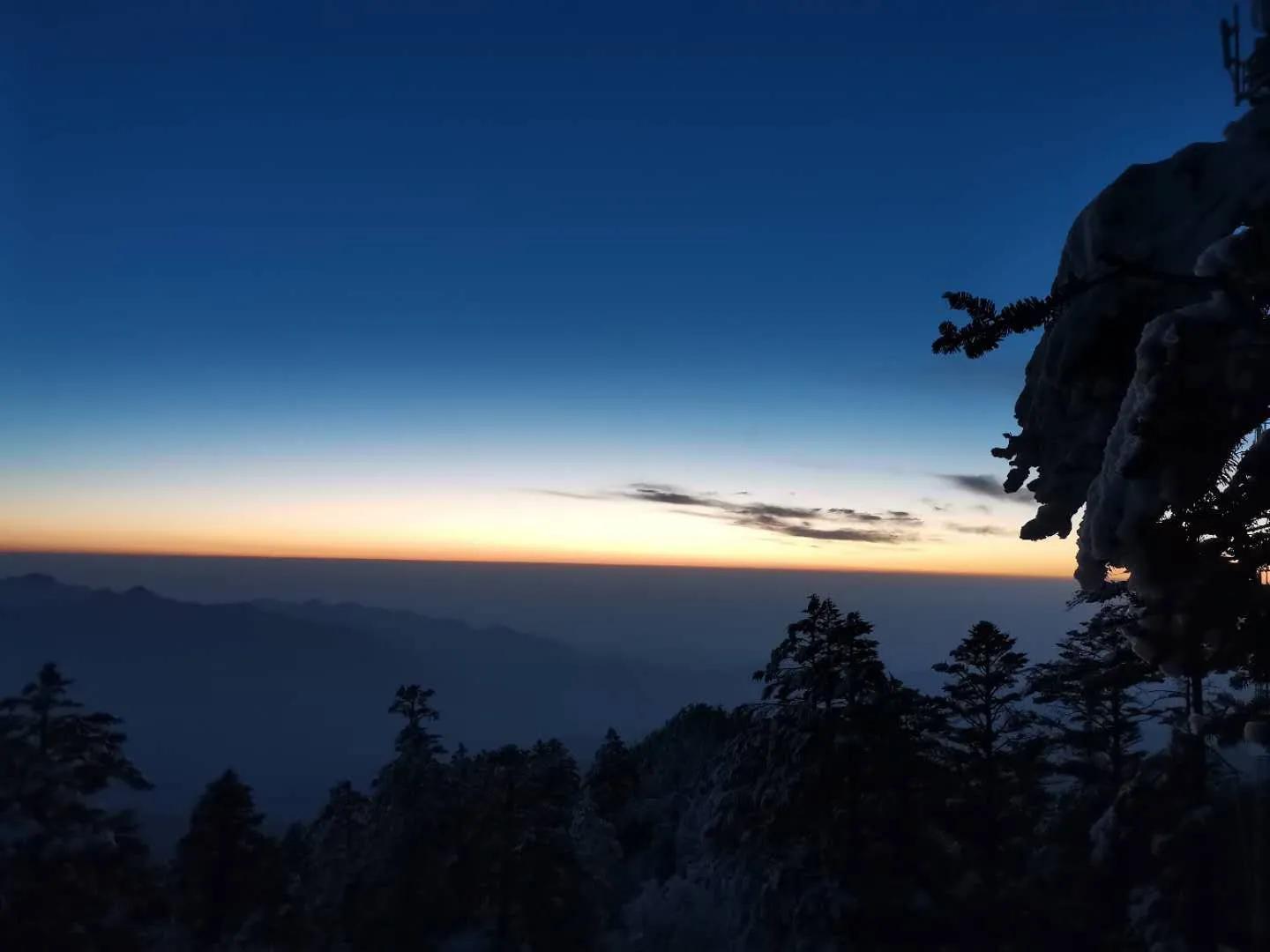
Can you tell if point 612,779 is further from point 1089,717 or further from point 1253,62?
point 1253,62

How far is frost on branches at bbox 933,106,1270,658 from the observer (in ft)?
14.7

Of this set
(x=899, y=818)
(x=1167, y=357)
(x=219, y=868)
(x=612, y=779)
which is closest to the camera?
(x=1167, y=357)

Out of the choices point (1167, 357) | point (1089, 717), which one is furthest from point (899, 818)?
point (1167, 357)

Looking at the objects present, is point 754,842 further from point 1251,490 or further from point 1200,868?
point 1251,490

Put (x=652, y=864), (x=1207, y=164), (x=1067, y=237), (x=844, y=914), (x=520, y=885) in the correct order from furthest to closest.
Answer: (x=652, y=864) < (x=520, y=885) < (x=844, y=914) < (x=1067, y=237) < (x=1207, y=164)

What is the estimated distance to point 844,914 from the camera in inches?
607

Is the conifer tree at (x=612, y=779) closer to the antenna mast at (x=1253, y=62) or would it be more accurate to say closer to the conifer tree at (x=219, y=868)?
the conifer tree at (x=219, y=868)

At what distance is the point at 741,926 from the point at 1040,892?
6800 mm

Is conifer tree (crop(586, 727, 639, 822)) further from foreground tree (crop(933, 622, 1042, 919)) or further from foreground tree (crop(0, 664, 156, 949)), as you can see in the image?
foreground tree (crop(933, 622, 1042, 919))

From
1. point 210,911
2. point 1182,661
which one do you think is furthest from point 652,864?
point 1182,661

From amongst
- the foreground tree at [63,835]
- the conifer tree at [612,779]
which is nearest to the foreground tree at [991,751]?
the foreground tree at [63,835]

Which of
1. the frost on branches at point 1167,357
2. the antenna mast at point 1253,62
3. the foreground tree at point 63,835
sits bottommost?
the foreground tree at point 63,835

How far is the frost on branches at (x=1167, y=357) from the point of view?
14.7 ft

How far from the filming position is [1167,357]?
451cm
